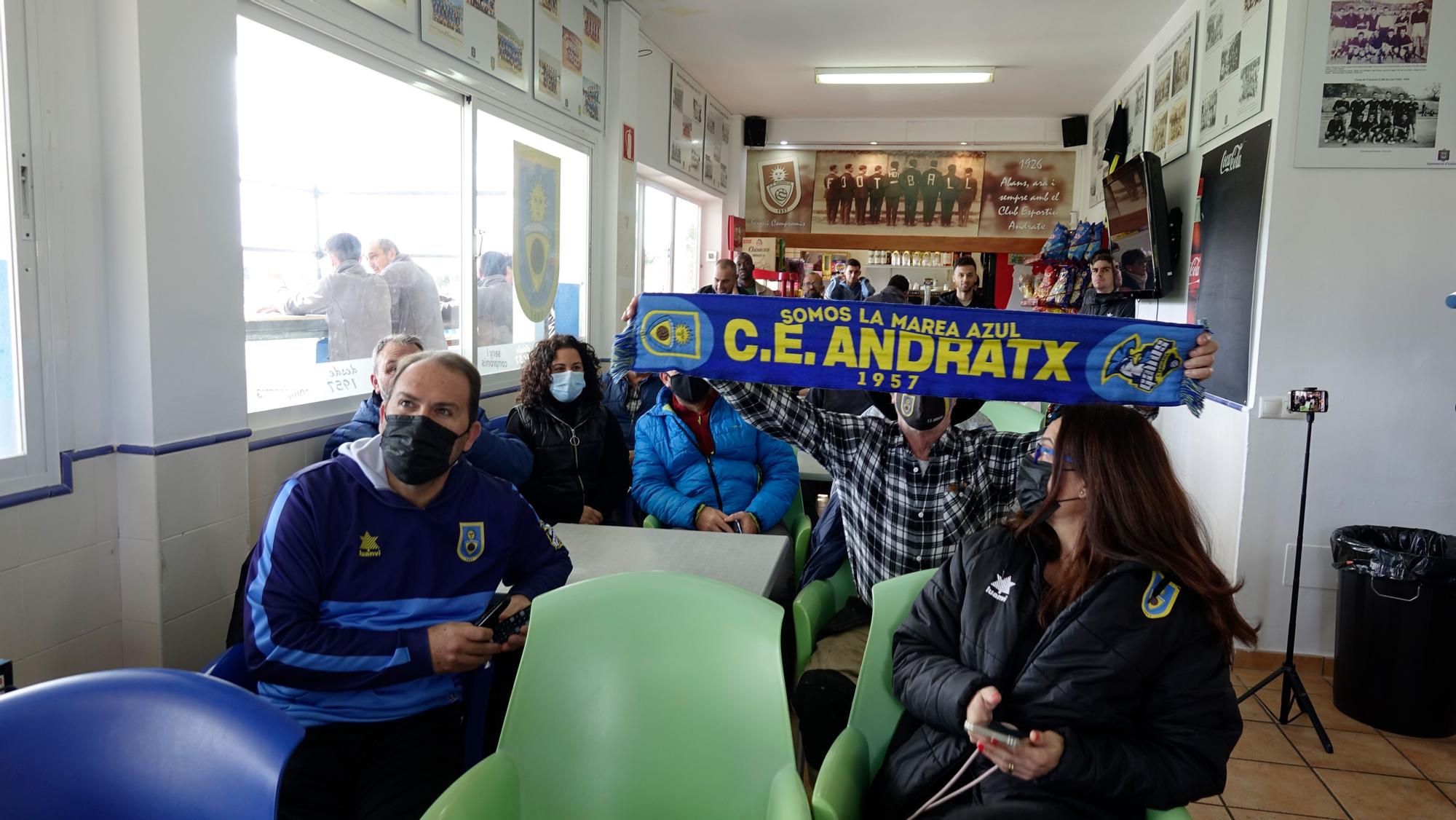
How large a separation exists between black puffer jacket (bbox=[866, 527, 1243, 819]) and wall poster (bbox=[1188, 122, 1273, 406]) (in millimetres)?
2734

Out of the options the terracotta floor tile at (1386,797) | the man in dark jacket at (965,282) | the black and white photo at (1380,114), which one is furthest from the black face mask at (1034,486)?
the man in dark jacket at (965,282)

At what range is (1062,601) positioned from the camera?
1653mm

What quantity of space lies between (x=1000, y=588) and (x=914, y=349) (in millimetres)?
774

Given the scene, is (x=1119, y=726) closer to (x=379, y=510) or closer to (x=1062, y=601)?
(x=1062, y=601)

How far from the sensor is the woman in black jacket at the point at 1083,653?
4.90 ft

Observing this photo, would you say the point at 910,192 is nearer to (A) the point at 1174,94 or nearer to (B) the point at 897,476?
(A) the point at 1174,94

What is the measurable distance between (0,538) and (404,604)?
1151 millimetres

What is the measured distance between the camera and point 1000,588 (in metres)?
1.70

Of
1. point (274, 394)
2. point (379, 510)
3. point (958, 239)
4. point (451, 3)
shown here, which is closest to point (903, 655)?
point (379, 510)

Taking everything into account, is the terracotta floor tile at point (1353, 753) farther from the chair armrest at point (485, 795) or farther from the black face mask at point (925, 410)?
the chair armrest at point (485, 795)

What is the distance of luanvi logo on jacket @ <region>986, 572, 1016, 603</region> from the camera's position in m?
1.68

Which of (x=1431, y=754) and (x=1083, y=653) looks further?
(x=1431, y=754)

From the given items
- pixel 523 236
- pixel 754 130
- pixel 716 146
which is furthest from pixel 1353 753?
pixel 754 130

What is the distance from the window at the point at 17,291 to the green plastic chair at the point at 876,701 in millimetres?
2152
